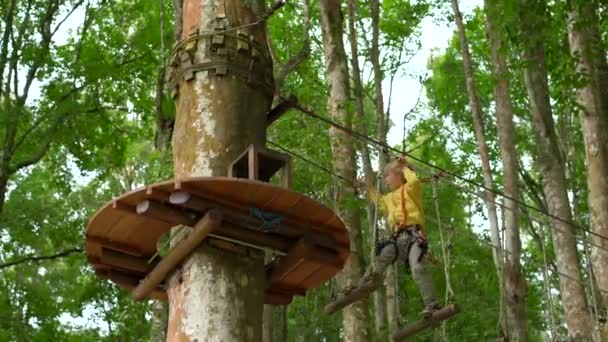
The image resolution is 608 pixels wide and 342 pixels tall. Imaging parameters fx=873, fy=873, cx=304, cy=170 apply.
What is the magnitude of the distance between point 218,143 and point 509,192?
21.9ft

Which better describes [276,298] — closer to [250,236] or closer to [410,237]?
[250,236]

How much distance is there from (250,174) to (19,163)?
8.67 metres

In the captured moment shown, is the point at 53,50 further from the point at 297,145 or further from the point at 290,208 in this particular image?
the point at 290,208

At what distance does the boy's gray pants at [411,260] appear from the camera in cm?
608

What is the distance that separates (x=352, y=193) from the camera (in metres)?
8.41

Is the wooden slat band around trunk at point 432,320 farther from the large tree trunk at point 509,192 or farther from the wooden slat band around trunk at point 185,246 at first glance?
the large tree trunk at point 509,192

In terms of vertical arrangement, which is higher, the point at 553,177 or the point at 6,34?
the point at 6,34

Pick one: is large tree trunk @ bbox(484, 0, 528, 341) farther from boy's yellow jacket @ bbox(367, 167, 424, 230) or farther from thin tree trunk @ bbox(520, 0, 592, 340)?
boy's yellow jacket @ bbox(367, 167, 424, 230)

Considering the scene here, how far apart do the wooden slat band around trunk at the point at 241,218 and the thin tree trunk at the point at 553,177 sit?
14.7 feet

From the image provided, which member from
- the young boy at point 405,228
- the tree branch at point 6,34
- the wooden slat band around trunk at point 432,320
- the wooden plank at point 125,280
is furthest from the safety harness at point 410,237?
the tree branch at point 6,34

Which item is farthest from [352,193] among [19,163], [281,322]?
[281,322]

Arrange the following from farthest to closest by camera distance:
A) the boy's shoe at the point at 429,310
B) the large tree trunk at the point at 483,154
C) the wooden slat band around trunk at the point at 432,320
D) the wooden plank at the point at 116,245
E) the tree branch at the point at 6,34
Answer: the tree branch at the point at 6,34
the large tree trunk at the point at 483,154
the boy's shoe at the point at 429,310
the wooden slat band around trunk at the point at 432,320
the wooden plank at the point at 116,245

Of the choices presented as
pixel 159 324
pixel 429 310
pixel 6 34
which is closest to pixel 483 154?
pixel 159 324

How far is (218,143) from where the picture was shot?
4.17 meters
